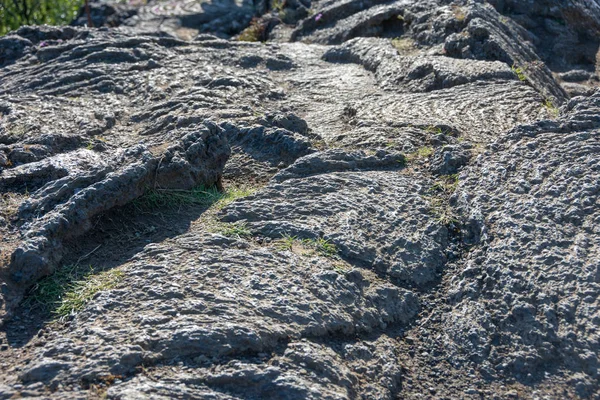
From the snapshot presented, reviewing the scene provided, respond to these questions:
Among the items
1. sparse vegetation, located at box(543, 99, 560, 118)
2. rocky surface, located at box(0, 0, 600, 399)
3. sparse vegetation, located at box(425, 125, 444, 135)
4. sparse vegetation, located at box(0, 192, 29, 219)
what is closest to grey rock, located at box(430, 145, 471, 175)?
rocky surface, located at box(0, 0, 600, 399)

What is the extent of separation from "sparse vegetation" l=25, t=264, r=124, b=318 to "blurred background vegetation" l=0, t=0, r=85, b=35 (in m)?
14.6

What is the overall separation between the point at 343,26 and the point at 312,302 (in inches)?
267

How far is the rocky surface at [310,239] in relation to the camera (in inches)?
131

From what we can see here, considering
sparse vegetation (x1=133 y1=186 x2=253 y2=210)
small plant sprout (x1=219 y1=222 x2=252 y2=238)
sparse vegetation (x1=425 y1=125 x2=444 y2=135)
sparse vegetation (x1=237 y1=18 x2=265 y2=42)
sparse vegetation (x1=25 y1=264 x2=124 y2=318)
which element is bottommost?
sparse vegetation (x1=25 y1=264 x2=124 y2=318)

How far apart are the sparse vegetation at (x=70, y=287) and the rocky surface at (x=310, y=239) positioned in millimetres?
47

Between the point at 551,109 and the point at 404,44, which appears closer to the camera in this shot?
the point at 551,109

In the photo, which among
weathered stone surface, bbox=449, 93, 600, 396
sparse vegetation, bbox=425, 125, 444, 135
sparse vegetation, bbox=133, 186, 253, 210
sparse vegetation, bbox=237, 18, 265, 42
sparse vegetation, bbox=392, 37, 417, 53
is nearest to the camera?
weathered stone surface, bbox=449, 93, 600, 396

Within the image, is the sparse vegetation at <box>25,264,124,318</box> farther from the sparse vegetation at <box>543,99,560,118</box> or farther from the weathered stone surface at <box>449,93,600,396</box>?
the sparse vegetation at <box>543,99,560,118</box>

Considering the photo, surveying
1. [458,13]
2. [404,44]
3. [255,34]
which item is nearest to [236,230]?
[404,44]

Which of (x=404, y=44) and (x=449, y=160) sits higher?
(x=404, y=44)

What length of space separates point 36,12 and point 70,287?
51.4 feet

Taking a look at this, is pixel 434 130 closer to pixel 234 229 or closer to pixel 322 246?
pixel 322 246

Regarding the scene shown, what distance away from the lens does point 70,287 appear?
3854 mm

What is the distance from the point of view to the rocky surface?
3.33 metres
